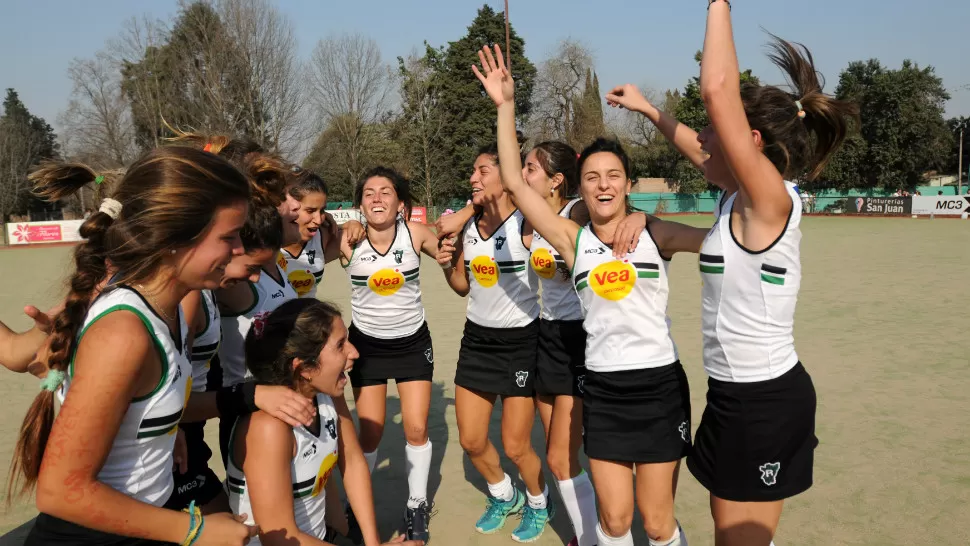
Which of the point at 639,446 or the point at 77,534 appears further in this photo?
the point at 639,446

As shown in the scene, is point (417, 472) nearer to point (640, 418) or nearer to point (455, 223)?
point (455, 223)

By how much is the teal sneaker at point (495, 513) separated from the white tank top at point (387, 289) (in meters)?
1.38

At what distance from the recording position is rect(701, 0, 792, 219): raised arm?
241 cm

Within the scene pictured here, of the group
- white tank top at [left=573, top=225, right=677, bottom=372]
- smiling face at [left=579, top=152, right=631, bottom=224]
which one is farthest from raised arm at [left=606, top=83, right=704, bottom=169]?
white tank top at [left=573, top=225, right=677, bottom=372]

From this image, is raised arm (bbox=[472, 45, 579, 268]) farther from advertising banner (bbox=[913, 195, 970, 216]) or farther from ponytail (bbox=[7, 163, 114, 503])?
advertising banner (bbox=[913, 195, 970, 216])

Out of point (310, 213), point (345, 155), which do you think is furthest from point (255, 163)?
point (345, 155)

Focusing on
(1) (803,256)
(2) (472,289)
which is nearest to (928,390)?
(2) (472,289)

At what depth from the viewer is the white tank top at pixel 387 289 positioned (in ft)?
16.7

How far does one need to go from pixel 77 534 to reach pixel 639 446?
2.39m

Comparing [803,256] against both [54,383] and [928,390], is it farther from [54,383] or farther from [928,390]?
[54,383]

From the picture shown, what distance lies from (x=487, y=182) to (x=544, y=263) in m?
0.82

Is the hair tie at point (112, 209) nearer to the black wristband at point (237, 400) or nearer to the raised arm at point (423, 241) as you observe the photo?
the black wristband at point (237, 400)

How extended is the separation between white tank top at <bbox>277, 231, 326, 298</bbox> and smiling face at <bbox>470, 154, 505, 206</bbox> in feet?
3.97

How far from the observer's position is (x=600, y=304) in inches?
138
